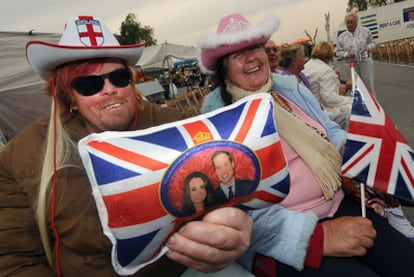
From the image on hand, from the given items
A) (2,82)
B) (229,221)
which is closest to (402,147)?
(229,221)

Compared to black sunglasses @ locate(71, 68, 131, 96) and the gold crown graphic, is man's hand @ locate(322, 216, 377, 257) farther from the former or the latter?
black sunglasses @ locate(71, 68, 131, 96)

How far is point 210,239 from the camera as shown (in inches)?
37.1

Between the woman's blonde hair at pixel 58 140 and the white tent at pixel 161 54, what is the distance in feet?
25.3

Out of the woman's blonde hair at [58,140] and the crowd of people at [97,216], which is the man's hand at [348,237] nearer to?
the crowd of people at [97,216]

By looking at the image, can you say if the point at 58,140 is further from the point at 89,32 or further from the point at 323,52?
the point at 323,52

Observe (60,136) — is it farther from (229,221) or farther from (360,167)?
(360,167)

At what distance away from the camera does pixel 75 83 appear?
1.34 metres

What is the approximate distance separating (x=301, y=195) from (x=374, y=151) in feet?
1.30

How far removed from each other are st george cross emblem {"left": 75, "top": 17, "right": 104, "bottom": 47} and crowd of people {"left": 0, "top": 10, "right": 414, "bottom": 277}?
0.7 inches

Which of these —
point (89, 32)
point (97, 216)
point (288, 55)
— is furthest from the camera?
point (288, 55)

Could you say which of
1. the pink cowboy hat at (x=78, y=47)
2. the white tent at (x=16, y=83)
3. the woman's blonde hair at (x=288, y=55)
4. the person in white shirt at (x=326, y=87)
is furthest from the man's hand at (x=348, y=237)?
the white tent at (x=16, y=83)

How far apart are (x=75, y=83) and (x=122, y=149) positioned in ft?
1.97

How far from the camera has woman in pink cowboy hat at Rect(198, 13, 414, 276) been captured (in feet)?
4.65

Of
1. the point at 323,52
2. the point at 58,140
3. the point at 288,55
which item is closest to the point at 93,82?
the point at 58,140
